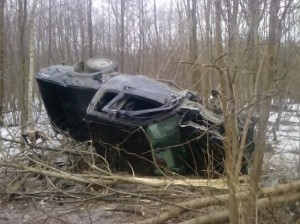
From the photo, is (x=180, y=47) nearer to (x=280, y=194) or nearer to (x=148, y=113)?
(x=148, y=113)

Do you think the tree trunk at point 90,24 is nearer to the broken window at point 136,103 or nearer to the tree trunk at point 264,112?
the broken window at point 136,103

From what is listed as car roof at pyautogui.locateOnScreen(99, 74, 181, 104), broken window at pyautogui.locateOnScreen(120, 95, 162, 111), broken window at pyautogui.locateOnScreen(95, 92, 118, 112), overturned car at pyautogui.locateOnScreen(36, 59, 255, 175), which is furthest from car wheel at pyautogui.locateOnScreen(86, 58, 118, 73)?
broken window at pyautogui.locateOnScreen(120, 95, 162, 111)

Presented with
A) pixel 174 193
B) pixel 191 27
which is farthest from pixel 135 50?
pixel 174 193

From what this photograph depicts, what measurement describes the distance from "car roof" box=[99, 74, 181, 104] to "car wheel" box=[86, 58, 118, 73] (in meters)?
0.68

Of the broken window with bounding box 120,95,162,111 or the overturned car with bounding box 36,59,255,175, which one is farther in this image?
the broken window with bounding box 120,95,162,111

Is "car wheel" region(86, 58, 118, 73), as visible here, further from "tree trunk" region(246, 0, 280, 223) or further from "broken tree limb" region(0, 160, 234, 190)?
"tree trunk" region(246, 0, 280, 223)

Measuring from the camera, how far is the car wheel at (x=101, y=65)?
7.96m

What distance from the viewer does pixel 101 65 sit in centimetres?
818

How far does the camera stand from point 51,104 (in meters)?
8.13

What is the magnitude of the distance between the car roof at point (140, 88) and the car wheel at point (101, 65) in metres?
0.68

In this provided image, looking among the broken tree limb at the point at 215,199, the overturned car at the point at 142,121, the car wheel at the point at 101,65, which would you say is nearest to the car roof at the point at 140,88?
the overturned car at the point at 142,121

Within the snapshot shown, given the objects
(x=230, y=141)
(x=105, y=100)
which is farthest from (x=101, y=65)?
(x=230, y=141)

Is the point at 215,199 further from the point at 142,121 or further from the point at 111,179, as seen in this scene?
the point at 142,121

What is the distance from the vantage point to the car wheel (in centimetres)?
796
